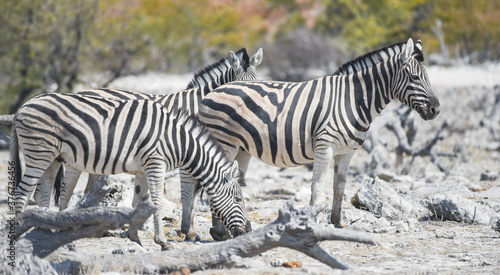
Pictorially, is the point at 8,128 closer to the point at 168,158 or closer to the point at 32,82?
the point at 32,82

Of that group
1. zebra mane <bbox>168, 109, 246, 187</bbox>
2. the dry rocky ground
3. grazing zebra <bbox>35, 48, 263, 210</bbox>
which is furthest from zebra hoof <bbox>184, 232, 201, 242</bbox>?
zebra mane <bbox>168, 109, 246, 187</bbox>

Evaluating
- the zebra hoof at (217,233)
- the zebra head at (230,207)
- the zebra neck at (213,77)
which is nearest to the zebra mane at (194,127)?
the zebra head at (230,207)

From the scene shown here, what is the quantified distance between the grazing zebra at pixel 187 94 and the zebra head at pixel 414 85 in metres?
2.74

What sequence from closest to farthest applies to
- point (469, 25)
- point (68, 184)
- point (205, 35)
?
point (68, 184) < point (469, 25) < point (205, 35)

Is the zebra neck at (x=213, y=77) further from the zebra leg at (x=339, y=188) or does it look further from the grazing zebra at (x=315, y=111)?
the zebra leg at (x=339, y=188)

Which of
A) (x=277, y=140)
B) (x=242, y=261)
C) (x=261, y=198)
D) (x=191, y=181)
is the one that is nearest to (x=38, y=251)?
(x=242, y=261)

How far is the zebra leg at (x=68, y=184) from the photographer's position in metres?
8.14

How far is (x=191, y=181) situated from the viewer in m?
7.98

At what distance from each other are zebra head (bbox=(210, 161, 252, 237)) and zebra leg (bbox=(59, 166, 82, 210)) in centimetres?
229

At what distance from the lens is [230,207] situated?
6.86 m

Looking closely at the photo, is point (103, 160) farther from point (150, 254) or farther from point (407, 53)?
point (407, 53)

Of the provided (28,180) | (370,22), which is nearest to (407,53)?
(28,180)

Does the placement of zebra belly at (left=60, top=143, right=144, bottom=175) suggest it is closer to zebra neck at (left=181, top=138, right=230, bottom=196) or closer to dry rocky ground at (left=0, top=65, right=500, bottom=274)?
zebra neck at (left=181, top=138, right=230, bottom=196)

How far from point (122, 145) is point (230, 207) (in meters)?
1.39
